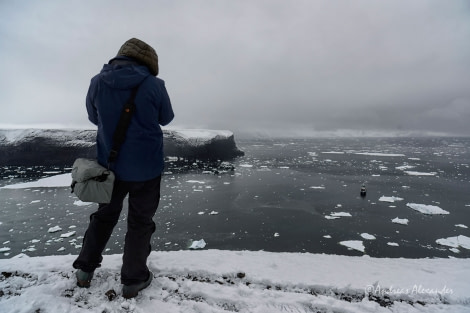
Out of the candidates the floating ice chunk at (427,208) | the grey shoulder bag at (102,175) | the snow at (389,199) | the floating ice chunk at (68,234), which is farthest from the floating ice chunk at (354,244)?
the floating ice chunk at (68,234)

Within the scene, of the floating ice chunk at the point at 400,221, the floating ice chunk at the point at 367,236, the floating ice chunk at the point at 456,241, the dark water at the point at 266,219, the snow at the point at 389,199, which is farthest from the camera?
the snow at the point at 389,199

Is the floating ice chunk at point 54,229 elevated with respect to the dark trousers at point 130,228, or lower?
lower

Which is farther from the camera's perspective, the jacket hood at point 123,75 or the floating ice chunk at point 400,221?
the floating ice chunk at point 400,221

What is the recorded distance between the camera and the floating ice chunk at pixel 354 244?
9.28m

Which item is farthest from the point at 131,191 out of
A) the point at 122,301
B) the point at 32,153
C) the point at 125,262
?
the point at 32,153

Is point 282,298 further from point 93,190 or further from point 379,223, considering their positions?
point 379,223

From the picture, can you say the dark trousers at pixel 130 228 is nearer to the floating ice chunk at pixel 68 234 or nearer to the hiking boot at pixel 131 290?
the hiking boot at pixel 131 290

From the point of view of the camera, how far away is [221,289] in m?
2.57

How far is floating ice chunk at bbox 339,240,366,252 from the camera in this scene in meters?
9.28

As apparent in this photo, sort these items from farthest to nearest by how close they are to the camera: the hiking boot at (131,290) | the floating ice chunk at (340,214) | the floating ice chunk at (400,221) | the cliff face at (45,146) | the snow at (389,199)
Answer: the cliff face at (45,146)
the snow at (389,199)
the floating ice chunk at (340,214)
the floating ice chunk at (400,221)
the hiking boot at (131,290)

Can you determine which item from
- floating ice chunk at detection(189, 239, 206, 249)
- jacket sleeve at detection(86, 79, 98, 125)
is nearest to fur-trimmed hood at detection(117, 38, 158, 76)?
jacket sleeve at detection(86, 79, 98, 125)

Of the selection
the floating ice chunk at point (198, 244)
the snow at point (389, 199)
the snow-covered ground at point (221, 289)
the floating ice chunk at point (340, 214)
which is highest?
the snow-covered ground at point (221, 289)

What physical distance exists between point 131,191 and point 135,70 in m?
1.06

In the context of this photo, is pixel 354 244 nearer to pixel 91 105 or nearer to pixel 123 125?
pixel 123 125
